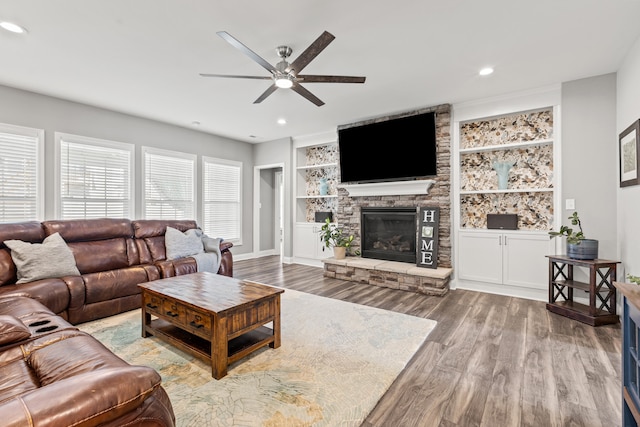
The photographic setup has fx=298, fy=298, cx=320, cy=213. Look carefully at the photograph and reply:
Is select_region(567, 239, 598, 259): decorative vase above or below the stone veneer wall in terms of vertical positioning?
below

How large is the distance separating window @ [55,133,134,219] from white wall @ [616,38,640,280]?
652cm

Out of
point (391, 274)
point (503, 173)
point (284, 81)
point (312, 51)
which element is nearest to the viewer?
point (312, 51)

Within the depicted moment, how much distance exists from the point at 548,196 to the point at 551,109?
113 cm

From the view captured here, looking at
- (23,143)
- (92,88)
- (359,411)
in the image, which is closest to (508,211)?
(359,411)

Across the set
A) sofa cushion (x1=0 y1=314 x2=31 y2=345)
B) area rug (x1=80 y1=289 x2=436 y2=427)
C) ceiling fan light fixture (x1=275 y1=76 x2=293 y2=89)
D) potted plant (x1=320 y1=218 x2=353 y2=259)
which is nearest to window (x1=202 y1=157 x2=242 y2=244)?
potted plant (x1=320 y1=218 x2=353 y2=259)

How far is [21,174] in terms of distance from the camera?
3.95m

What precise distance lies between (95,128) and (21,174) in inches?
45.5

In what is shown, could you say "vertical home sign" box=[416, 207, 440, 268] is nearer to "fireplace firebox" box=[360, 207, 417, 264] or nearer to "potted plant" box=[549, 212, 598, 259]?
"fireplace firebox" box=[360, 207, 417, 264]

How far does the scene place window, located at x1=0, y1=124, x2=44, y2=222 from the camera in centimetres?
383

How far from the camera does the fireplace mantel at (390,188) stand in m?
4.61

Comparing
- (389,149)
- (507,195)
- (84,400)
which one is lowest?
(84,400)

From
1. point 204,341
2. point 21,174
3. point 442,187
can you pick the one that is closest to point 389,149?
point 442,187

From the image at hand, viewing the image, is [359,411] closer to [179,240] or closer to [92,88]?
[179,240]

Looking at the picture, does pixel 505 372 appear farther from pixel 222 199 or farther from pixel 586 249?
pixel 222 199
